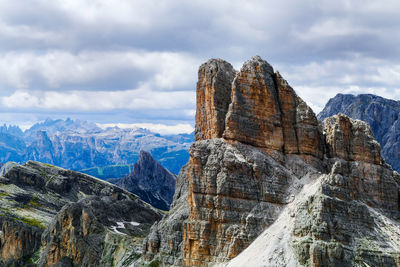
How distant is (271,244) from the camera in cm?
9381

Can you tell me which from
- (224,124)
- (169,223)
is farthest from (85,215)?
(224,124)

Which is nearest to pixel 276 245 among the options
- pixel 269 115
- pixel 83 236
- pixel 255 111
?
pixel 269 115

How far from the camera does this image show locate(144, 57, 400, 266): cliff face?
9231cm

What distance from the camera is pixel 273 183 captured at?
104 metres

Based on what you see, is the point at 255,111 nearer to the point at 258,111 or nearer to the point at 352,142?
the point at 258,111

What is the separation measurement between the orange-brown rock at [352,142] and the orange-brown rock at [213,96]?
2253cm

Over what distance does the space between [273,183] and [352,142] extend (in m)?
20.8

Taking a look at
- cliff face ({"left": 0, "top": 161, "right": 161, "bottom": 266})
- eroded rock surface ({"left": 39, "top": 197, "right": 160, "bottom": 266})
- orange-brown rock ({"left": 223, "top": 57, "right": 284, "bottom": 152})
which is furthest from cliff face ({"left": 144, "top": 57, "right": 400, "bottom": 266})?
eroded rock surface ({"left": 39, "top": 197, "right": 160, "bottom": 266})

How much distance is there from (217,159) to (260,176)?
28.3 feet

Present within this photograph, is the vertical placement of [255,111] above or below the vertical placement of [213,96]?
below

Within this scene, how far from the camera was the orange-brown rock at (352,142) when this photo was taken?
11238 cm

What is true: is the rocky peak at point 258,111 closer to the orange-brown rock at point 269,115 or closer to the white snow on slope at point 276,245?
the orange-brown rock at point 269,115

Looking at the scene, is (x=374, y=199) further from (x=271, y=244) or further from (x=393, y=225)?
(x=271, y=244)

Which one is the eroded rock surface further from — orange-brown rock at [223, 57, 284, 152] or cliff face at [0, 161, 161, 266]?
orange-brown rock at [223, 57, 284, 152]
